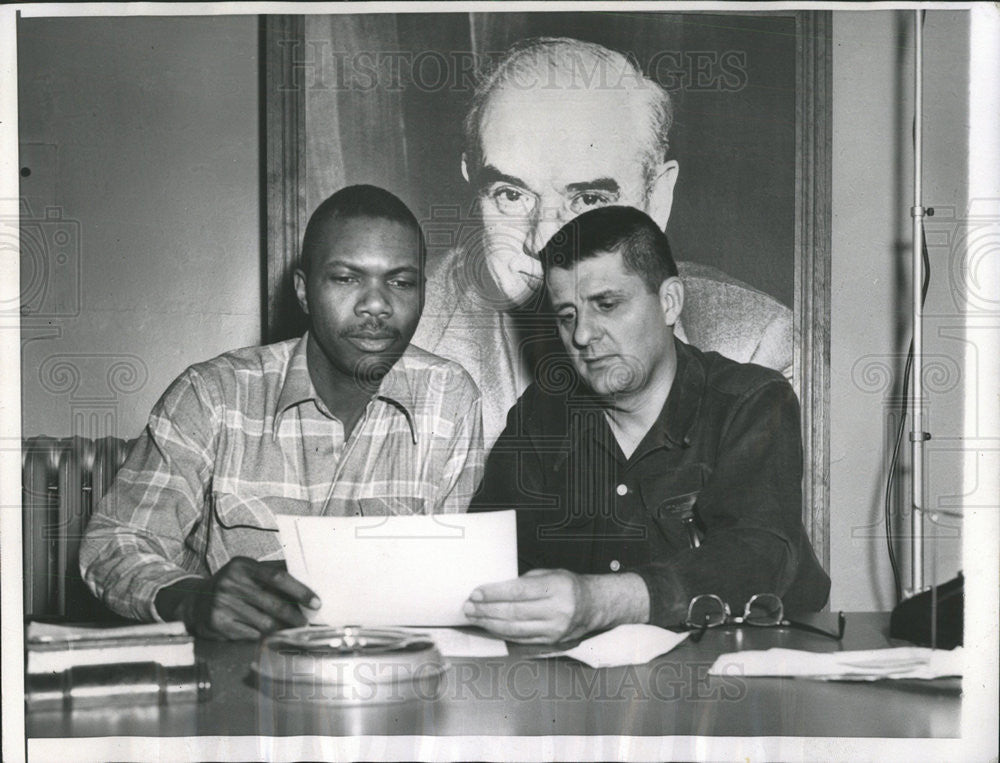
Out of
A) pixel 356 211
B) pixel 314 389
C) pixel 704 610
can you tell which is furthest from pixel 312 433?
pixel 704 610

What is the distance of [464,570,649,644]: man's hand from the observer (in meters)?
2.28

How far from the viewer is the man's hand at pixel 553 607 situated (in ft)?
7.47

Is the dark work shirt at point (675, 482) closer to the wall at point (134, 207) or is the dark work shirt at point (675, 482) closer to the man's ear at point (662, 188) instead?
the man's ear at point (662, 188)

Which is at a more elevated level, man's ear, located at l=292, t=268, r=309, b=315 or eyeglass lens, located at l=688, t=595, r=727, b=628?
man's ear, located at l=292, t=268, r=309, b=315

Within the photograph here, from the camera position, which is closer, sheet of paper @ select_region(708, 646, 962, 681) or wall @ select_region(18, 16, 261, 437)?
sheet of paper @ select_region(708, 646, 962, 681)

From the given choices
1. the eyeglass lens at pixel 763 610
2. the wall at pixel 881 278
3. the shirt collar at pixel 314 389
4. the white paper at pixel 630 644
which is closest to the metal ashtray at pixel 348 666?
the white paper at pixel 630 644

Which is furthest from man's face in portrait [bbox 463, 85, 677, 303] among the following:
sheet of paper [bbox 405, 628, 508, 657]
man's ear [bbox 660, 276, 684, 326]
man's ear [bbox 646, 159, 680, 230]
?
sheet of paper [bbox 405, 628, 508, 657]

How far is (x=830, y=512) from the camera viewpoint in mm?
2359

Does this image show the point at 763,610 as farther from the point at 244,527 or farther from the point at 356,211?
the point at 356,211

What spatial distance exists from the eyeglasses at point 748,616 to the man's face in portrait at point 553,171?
0.79 meters

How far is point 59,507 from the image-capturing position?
2379 mm

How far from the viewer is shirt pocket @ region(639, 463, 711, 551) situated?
2322 millimetres

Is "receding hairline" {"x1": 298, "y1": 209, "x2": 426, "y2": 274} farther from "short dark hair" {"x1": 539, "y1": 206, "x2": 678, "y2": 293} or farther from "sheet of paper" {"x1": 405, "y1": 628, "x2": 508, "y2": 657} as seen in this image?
"sheet of paper" {"x1": 405, "y1": 628, "x2": 508, "y2": 657}

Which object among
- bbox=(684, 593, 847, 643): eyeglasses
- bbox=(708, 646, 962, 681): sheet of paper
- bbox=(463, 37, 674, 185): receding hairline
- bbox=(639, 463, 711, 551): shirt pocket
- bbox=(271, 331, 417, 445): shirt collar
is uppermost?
bbox=(463, 37, 674, 185): receding hairline
